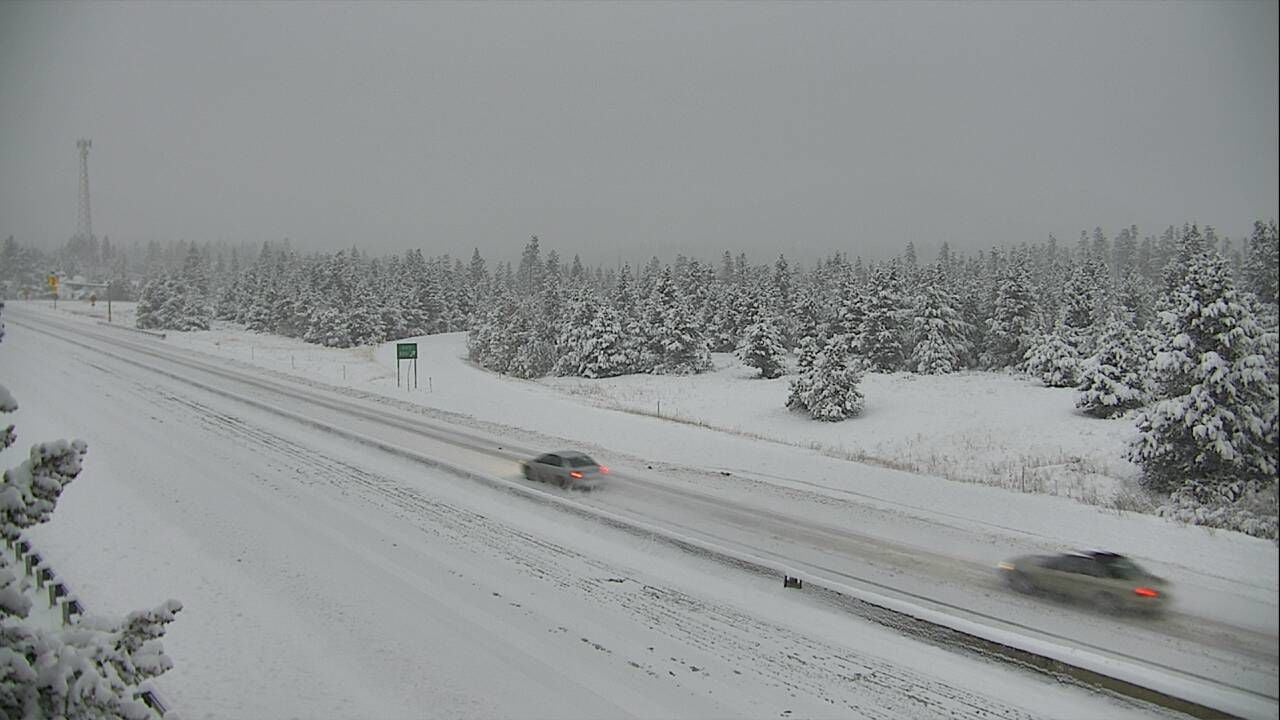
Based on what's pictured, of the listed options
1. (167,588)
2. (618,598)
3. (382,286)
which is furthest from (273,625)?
(382,286)

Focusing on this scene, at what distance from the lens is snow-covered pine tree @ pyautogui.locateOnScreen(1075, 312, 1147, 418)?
105 ft

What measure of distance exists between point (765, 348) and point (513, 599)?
45.4 m

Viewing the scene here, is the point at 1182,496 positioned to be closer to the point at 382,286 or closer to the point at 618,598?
the point at 618,598

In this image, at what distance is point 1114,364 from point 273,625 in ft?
125

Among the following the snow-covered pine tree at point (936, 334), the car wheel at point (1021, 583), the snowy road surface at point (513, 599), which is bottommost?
the snowy road surface at point (513, 599)

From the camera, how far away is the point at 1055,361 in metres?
43.3

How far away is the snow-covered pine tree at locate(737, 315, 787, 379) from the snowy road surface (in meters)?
35.7

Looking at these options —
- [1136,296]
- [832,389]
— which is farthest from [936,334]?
[832,389]

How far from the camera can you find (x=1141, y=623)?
9.56m

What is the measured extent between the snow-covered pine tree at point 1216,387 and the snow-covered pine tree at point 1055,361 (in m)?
42.4

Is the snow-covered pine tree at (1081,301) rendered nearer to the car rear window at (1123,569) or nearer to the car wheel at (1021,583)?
the car rear window at (1123,569)

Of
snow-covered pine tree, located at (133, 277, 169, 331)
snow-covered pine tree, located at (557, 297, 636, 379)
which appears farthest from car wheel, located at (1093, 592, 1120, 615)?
snow-covered pine tree, located at (133, 277, 169, 331)

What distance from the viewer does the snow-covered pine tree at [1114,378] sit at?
3191cm

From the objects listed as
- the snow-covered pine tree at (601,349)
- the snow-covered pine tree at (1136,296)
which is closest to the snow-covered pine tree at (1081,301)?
the snow-covered pine tree at (1136,296)
